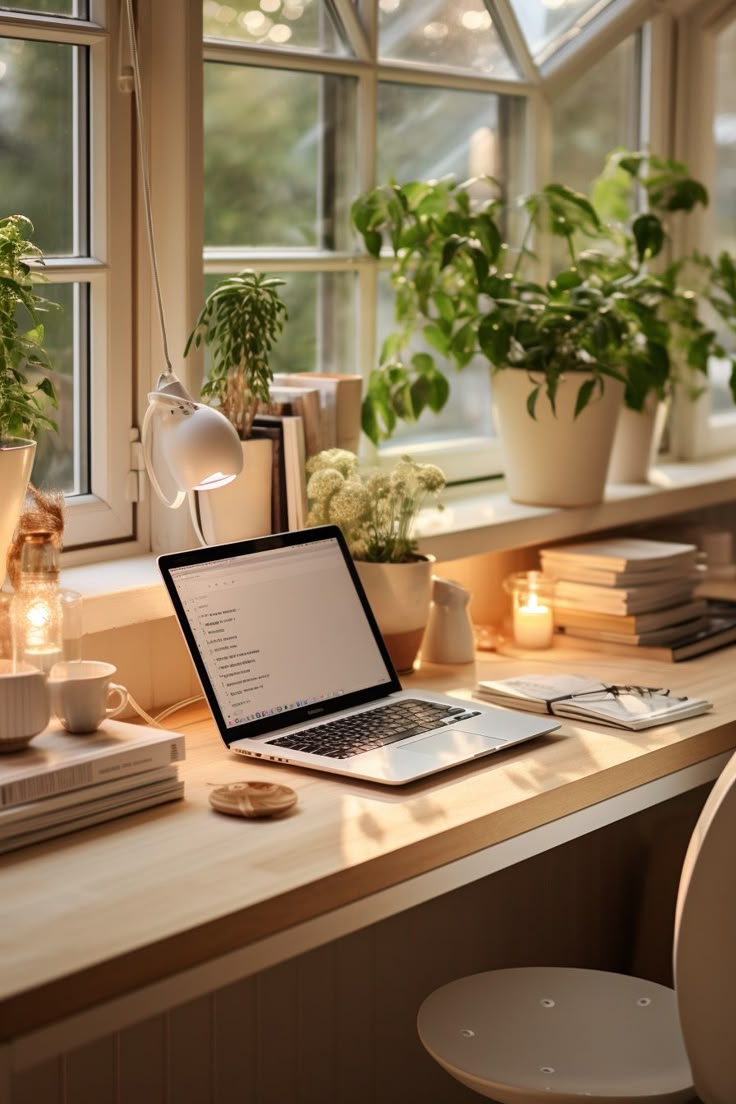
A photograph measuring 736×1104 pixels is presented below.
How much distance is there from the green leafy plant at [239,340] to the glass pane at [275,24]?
0.44 metres

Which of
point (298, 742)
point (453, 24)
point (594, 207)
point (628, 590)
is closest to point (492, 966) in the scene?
point (628, 590)

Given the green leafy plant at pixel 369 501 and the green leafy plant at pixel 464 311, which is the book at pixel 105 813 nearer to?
the green leafy plant at pixel 369 501

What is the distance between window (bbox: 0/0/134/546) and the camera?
6.64 feet

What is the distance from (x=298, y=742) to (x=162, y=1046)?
0.51 metres

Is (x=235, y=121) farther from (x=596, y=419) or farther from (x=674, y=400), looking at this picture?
(x=674, y=400)

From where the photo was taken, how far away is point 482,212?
2586 mm

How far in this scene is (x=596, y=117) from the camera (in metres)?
3.09

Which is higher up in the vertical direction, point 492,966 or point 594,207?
point 594,207

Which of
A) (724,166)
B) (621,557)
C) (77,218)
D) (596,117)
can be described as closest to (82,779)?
(77,218)

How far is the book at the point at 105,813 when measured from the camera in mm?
1501

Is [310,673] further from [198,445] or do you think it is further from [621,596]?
[621,596]

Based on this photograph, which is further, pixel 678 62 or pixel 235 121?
pixel 678 62

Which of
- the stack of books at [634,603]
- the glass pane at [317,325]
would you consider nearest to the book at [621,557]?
the stack of books at [634,603]

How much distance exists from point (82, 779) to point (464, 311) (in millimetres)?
1376
